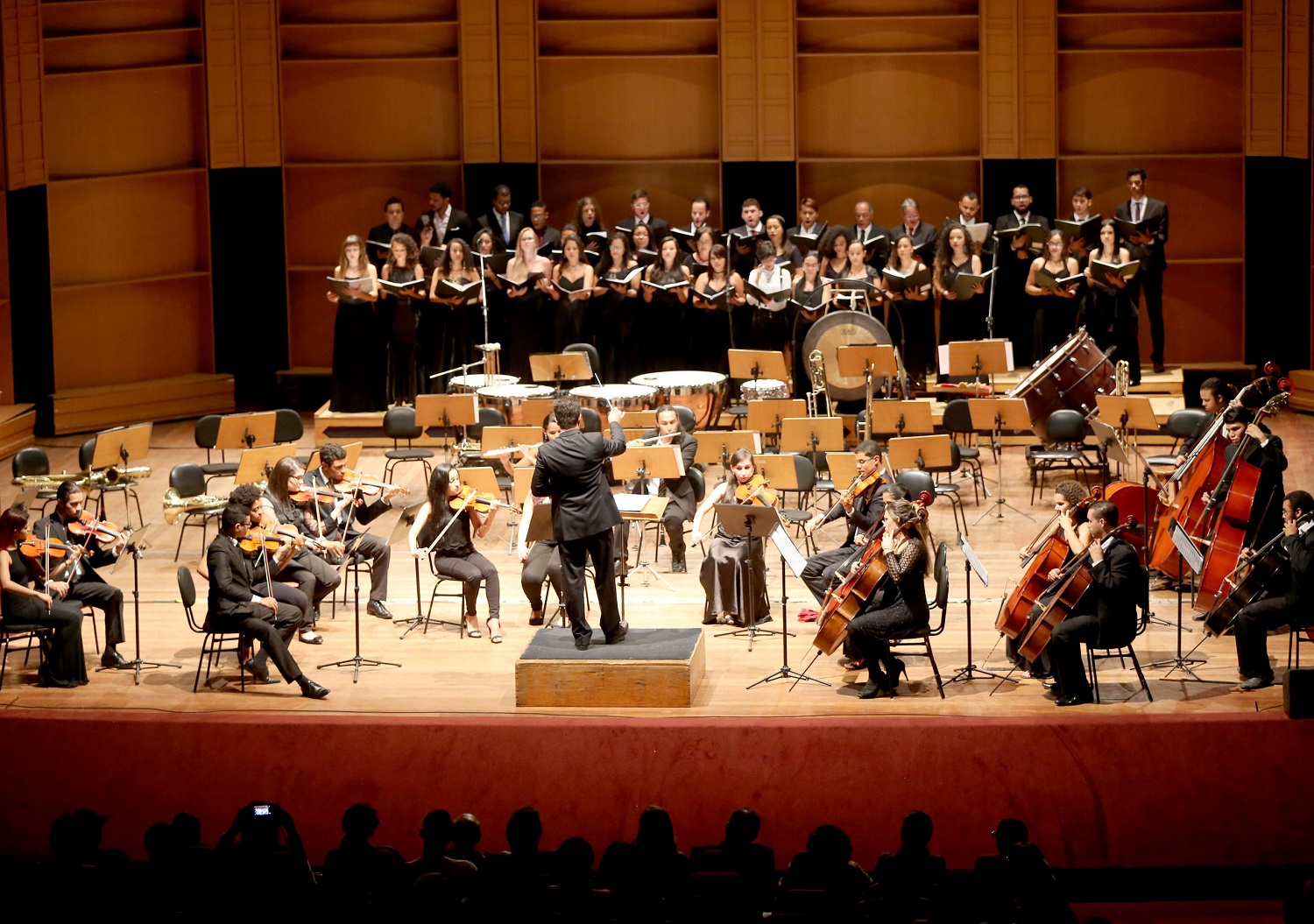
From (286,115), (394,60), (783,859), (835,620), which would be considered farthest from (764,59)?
(783,859)

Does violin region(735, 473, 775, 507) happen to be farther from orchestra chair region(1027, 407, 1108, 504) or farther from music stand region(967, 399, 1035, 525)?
orchestra chair region(1027, 407, 1108, 504)

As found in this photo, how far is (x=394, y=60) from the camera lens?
14.2 metres

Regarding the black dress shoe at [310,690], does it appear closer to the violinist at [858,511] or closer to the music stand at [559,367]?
the violinist at [858,511]

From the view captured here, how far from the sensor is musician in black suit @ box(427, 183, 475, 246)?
505 inches

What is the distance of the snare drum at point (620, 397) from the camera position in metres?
10.6

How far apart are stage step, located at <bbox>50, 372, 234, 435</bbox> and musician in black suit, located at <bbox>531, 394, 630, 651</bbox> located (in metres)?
6.94

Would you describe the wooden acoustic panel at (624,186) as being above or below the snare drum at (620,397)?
above

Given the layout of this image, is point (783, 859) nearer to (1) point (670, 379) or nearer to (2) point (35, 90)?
(1) point (670, 379)

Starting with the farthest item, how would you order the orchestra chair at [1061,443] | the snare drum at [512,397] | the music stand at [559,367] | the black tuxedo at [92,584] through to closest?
1. the music stand at [559,367]
2. the snare drum at [512,397]
3. the orchestra chair at [1061,443]
4. the black tuxedo at [92,584]

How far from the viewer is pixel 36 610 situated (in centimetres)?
757

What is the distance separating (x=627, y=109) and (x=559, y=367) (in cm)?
409

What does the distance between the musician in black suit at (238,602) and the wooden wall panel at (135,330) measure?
21.7 feet

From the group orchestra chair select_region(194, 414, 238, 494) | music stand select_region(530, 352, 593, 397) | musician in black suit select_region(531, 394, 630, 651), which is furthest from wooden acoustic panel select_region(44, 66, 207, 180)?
musician in black suit select_region(531, 394, 630, 651)

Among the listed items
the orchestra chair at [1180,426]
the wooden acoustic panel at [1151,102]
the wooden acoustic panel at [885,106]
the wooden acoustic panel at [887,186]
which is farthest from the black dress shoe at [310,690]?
the wooden acoustic panel at [1151,102]
